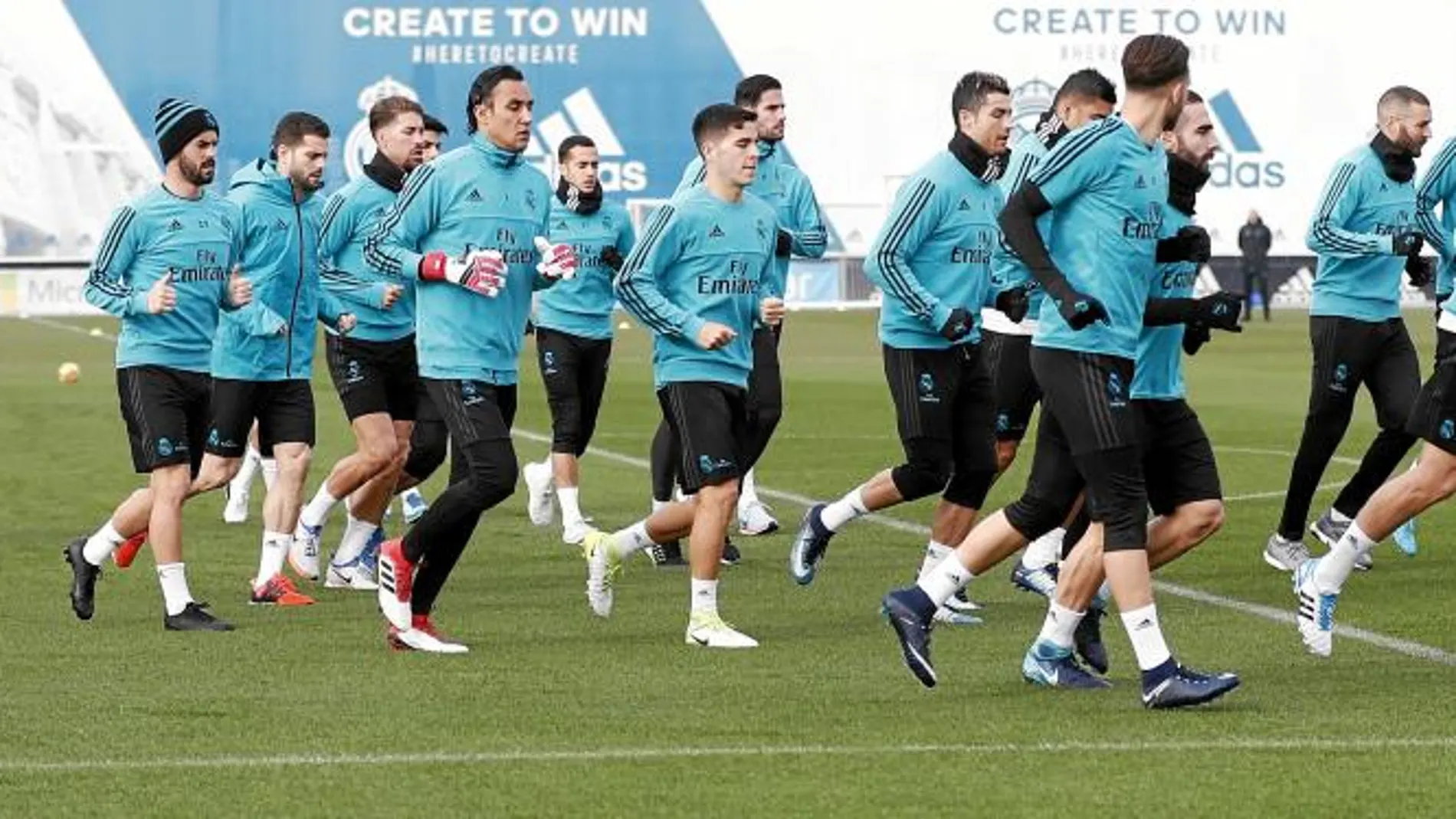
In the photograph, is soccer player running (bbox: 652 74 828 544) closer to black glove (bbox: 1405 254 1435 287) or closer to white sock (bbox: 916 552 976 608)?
black glove (bbox: 1405 254 1435 287)

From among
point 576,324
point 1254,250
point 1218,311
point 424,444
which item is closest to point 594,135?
point 1254,250

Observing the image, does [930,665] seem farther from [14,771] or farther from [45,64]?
[45,64]

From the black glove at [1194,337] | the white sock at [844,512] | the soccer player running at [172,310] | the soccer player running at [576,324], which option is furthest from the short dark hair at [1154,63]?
the soccer player running at [576,324]

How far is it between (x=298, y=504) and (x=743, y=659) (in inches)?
131

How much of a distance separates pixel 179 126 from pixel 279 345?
148 cm

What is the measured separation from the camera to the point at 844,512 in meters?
13.9

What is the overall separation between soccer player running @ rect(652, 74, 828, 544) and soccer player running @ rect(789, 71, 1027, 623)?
5.03ft

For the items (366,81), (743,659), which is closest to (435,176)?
(743,659)

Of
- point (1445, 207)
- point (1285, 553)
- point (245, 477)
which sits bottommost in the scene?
point (245, 477)

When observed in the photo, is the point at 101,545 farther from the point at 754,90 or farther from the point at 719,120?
the point at 754,90

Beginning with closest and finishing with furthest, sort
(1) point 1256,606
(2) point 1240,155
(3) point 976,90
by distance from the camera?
(3) point 976,90
(1) point 1256,606
(2) point 1240,155

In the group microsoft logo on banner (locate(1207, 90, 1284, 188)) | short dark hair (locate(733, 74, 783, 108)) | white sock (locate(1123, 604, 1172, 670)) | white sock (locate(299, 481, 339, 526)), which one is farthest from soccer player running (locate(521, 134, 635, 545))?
microsoft logo on banner (locate(1207, 90, 1284, 188))

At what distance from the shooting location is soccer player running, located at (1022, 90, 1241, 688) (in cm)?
1053

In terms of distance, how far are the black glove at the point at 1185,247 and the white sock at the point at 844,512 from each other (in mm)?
3615
